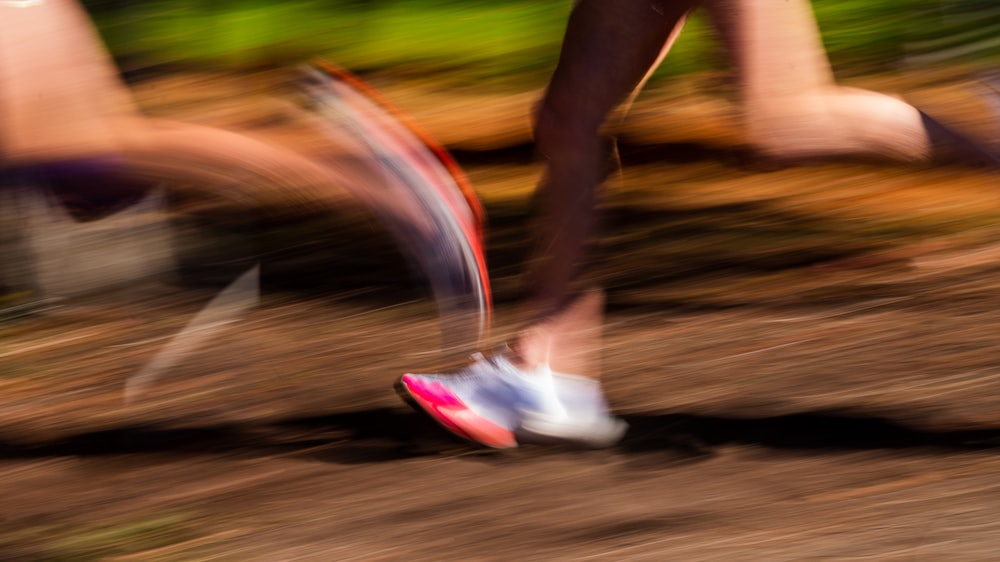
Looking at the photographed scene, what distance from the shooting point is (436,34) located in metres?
4.94

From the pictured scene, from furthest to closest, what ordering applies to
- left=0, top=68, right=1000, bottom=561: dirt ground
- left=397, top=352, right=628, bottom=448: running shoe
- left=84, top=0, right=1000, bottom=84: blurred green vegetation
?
left=84, top=0, right=1000, bottom=84: blurred green vegetation → left=397, top=352, right=628, bottom=448: running shoe → left=0, top=68, right=1000, bottom=561: dirt ground

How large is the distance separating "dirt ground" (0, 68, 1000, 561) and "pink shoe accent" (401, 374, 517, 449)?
41 millimetres

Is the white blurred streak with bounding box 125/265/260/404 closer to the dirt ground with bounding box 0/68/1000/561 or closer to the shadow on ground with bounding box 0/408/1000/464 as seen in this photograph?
the dirt ground with bounding box 0/68/1000/561

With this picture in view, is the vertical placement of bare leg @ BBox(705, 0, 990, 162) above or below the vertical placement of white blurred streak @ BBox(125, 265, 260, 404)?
above

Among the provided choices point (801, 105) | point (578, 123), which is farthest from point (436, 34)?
point (801, 105)

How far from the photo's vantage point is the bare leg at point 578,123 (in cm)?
218

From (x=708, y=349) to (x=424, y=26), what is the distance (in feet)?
7.94

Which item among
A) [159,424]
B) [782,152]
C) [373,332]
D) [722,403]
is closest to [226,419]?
[159,424]

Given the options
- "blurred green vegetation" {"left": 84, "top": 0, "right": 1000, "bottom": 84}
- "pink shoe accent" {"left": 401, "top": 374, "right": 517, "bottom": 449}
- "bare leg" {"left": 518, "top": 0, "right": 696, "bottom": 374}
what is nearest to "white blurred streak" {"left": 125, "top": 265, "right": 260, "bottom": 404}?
"pink shoe accent" {"left": 401, "top": 374, "right": 517, "bottom": 449}

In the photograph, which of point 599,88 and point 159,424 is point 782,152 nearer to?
point 599,88

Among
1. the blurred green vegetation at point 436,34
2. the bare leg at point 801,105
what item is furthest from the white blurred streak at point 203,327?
the blurred green vegetation at point 436,34

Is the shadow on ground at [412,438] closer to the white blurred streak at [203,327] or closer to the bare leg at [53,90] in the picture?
the white blurred streak at [203,327]

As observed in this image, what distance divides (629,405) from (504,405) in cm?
35

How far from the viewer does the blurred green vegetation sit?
15.7ft
